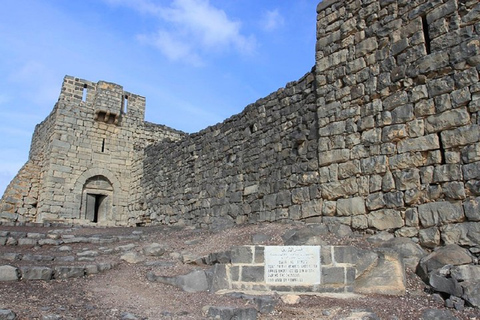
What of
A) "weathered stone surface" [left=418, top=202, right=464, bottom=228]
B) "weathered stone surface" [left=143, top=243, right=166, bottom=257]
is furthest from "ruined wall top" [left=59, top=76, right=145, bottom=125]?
"weathered stone surface" [left=418, top=202, right=464, bottom=228]

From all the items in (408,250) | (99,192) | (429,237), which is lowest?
(408,250)

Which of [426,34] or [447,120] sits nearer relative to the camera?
[447,120]

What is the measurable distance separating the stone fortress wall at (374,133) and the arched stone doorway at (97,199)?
6.26 m

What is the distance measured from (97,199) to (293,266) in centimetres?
1269

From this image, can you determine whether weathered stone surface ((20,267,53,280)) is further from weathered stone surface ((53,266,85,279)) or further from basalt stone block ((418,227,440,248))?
basalt stone block ((418,227,440,248))

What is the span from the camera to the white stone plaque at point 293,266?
18.9ft

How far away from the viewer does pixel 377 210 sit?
23.5 ft

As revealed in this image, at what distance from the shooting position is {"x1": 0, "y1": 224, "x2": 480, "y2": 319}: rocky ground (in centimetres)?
471

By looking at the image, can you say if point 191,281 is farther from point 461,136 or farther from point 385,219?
point 461,136

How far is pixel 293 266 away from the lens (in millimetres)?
5844

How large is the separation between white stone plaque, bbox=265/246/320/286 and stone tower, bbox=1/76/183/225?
1151 cm

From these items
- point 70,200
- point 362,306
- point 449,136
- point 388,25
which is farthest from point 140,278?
point 70,200

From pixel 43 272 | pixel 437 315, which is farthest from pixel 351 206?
pixel 43 272

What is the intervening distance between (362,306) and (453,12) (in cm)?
467
